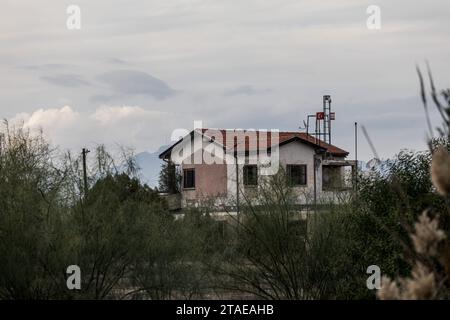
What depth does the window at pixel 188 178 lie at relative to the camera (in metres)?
52.9

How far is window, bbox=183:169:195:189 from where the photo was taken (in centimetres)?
5294

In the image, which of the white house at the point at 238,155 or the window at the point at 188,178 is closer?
the white house at the point at 238,155

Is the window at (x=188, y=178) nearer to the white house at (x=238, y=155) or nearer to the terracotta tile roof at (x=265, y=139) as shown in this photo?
the white house at (x=238, y=155)

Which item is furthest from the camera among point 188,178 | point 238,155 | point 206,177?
point 188,178

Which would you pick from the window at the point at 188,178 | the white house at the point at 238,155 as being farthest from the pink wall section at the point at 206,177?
the window at the point at 188,178

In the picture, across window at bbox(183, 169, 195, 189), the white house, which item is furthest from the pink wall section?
window at bbox(183, 169, 195, 189)

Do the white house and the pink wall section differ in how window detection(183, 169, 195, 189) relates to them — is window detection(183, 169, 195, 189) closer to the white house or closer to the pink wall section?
the white house

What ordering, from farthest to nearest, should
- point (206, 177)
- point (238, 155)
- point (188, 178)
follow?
point (188, 178), point (206, 177), point (238, 155)

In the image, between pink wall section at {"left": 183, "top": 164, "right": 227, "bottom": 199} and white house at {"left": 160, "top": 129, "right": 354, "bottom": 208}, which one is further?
pink wall section at {"left": 183, "top": 164, "right": 227, "bottom": 199}

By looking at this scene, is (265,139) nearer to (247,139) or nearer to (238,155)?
(247,139)

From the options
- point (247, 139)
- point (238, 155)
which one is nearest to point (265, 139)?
point (247, 139)

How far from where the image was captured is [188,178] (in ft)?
175

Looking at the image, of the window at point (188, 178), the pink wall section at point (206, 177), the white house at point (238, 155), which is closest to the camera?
the white house at point (238, 155)
